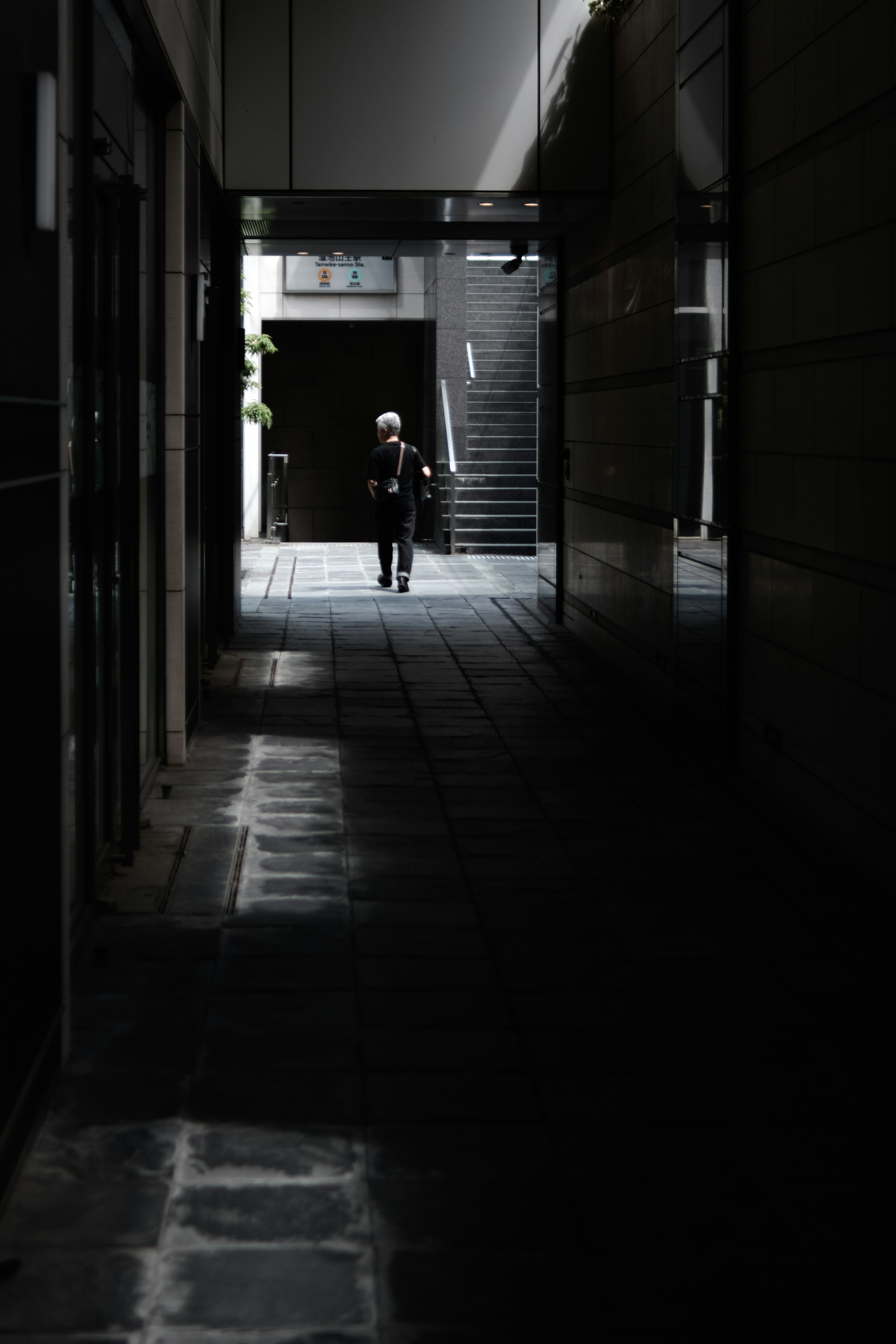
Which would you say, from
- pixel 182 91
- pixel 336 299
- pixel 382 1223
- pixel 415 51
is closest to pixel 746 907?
pixel 382 1223

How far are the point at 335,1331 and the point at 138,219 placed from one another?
3628mm

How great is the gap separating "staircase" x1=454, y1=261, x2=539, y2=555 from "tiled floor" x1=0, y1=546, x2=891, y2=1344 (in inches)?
519

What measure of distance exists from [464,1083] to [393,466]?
37.0 feet

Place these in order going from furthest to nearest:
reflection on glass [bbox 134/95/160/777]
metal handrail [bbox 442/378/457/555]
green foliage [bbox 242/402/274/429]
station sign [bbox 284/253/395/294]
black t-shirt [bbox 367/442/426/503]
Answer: station sign [bbox 284/253/395/294] → metal handrail [bbox 442/378/457/555] → green foliage [bbox 242/402/274/429] → black t-shirt [bbox 367/442/426/503] → reflection on glass [bbox 134/95/160/777]

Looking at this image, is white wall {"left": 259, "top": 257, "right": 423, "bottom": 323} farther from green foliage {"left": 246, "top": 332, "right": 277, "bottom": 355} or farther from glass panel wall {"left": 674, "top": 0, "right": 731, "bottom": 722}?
glass panel wall {"left": 674, "top": 0, "right": 731, "bottom": 722}

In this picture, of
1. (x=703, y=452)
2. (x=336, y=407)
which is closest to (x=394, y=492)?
(x=703, y=452)

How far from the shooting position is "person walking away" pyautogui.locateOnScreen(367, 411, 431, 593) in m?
14.4

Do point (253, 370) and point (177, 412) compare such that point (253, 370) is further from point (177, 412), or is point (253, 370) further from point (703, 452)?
point (177, 412)

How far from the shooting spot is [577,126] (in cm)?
1012

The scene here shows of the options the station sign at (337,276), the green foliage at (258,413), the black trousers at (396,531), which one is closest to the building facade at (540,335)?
the black trousers at (396,531)

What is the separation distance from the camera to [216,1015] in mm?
3811

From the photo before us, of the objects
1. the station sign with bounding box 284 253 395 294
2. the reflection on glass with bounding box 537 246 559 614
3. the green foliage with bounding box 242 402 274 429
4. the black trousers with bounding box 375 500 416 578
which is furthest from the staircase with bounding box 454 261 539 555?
the reflection on glass with bounding box 537 246 559 614

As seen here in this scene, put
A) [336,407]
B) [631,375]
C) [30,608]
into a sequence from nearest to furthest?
[30,608] < [631,375] < [336,407]

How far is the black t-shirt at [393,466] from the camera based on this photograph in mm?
14328
